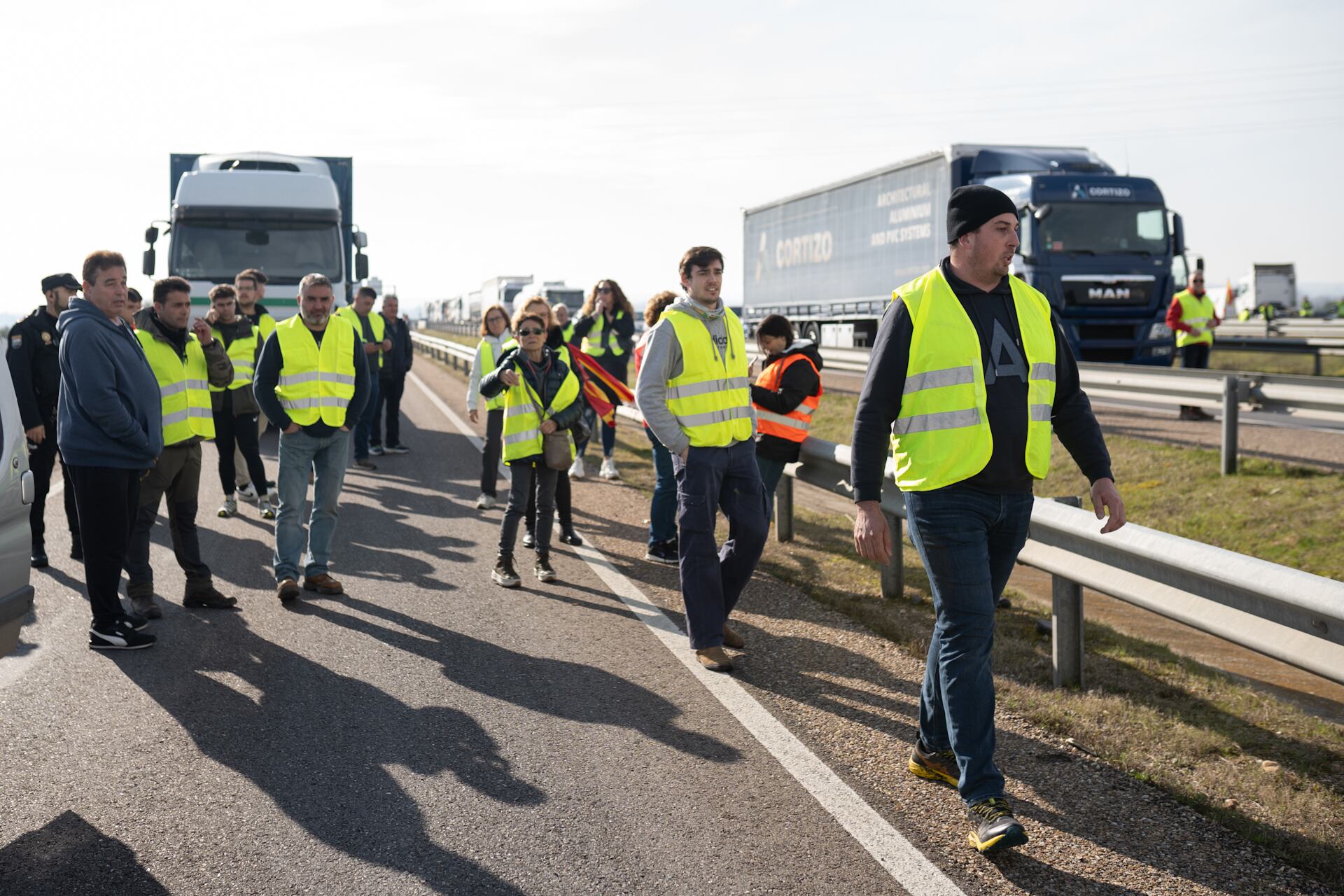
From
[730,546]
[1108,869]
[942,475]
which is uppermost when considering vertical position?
→ [942,475]

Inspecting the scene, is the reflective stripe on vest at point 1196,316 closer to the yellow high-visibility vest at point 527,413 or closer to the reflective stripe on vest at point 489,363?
the reflective stripe on vest at point 489,363

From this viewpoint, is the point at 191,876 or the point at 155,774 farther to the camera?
the point at 155,774

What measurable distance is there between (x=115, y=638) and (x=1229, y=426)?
30.6 feet

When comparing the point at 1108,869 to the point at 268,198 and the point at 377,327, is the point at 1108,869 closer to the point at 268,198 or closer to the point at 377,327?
the point at 377,327

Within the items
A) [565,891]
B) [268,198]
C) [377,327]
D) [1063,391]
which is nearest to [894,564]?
[1063,391]

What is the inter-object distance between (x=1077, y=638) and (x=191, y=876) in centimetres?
379

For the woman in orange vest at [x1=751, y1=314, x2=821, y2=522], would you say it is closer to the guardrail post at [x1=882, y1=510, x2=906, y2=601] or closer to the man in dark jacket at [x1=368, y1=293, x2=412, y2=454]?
the guardrail post at [x1=882, y1=510, x2=906, y2=601]

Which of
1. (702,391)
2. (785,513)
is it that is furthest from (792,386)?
(785,513)

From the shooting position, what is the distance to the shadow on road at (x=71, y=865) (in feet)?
12.1

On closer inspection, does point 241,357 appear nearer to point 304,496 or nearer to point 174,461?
point 304,496

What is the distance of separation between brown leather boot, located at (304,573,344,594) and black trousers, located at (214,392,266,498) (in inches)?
126

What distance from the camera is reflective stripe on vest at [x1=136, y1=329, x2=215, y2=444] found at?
24.1 ft

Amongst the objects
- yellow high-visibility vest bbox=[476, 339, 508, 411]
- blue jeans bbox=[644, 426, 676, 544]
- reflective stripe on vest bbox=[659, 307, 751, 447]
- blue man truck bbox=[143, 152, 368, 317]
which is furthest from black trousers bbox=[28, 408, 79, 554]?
blue man truck bbox=[143, 152, 368, 317]

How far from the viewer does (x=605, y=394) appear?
29.4 ft
